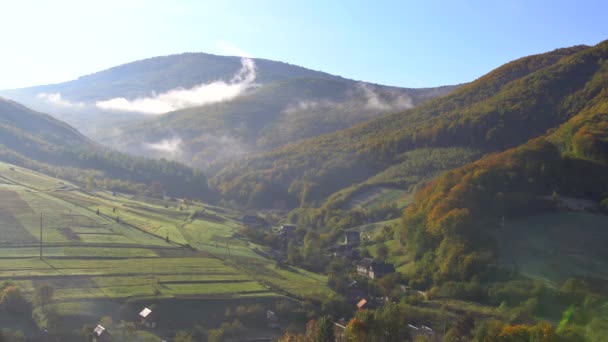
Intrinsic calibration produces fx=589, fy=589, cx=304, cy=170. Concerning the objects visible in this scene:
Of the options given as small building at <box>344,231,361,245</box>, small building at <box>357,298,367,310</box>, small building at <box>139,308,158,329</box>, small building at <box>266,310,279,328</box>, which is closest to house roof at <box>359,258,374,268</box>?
small building at <box>357,298,367,310</box>

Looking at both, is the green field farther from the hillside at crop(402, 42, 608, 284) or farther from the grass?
the grass

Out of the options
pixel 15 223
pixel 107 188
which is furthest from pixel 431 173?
pixel 15 223

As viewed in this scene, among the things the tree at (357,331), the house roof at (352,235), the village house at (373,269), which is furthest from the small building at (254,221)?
the tree at (357,331)

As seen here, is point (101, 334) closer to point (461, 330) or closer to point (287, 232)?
point (461, 330)

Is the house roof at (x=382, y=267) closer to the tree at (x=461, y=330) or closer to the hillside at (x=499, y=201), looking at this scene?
the hillside at (x=499, y=201)

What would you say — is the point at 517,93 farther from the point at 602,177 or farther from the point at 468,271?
the point at 468,271
